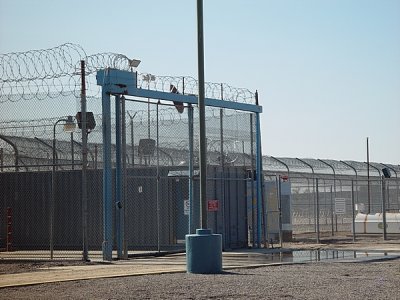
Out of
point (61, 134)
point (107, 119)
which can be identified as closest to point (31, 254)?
point (61, 134)

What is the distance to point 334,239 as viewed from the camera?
94.5ft

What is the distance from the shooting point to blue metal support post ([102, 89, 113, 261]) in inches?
734

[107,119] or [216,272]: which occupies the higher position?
[107,119]

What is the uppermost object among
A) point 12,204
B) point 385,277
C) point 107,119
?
point 107,119

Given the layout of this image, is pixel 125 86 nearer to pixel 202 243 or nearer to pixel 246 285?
pixel 202 243

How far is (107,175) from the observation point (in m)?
18.9

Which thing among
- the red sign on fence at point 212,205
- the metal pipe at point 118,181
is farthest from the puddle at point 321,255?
the metal pipe at point 118,181

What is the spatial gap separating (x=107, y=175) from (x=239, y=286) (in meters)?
7.05

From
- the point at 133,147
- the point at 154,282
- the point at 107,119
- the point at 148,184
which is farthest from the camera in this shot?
the point at 148,184

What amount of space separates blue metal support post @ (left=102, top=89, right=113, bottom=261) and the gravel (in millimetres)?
3452

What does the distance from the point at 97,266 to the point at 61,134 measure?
6.15 meters

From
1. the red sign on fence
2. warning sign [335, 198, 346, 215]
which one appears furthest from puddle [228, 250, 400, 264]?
warning sign [335, 198, 346, 215]

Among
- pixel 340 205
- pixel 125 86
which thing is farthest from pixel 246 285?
pixel 340 205

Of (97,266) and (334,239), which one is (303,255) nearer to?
(97,266)
